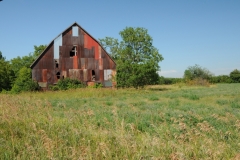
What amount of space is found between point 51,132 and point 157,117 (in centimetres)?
369

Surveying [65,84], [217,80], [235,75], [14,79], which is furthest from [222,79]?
[14,79]

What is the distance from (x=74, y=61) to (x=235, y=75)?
53.8 meters

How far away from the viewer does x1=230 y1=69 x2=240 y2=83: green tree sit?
221 feet

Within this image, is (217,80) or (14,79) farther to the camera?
(217,80)

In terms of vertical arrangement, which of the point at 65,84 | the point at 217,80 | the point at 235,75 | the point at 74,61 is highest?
the point at 74,61

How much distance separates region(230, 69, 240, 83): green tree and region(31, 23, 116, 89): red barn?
48.9 meters

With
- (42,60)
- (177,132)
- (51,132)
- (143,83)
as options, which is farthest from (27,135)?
(143,83)

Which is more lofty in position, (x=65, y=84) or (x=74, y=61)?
(x=74, y=61)

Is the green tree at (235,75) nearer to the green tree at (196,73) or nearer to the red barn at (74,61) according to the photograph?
the green tree at (196,73)

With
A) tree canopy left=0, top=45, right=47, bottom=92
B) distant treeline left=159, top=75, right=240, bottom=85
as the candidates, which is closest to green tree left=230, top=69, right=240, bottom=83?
distant treeline left=159, top=75, right=240, bottom=85

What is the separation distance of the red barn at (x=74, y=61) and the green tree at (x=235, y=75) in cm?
4893

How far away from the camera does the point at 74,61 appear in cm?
3127

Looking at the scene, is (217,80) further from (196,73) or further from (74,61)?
(74,61)

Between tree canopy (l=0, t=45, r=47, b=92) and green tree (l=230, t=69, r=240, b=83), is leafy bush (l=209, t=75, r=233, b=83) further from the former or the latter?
tree canopy (l=0, t=45, r=47, b=92)
